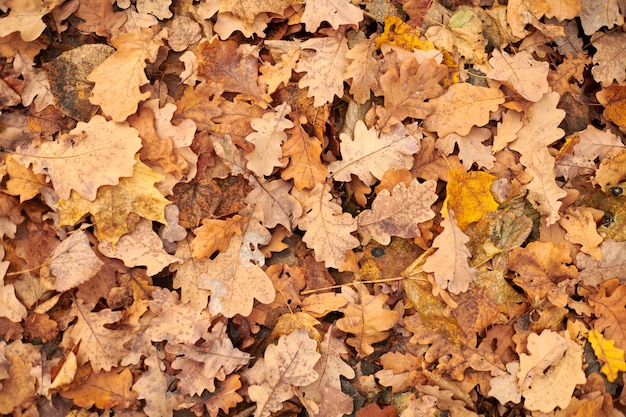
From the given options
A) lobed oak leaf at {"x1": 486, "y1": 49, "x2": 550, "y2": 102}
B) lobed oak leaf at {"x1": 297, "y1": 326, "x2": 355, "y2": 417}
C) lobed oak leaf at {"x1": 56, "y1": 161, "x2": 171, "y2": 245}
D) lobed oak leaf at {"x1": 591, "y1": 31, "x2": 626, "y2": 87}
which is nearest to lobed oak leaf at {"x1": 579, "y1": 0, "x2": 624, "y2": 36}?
lobed oak leaf at {"x1": 591, "y1": 31, "x2": 626, "y2": 87}

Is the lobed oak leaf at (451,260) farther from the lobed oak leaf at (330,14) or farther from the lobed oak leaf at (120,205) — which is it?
the lobed oak leaf at (120,205)

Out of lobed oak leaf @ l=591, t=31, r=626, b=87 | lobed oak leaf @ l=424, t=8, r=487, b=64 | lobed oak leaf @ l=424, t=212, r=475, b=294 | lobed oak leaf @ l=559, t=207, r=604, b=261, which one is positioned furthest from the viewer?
lobed oak leaf @ l=591, t=31, r=626, b=87

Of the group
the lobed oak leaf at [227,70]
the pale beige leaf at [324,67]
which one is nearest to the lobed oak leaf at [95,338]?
the lobed oak leaf at [227,70]

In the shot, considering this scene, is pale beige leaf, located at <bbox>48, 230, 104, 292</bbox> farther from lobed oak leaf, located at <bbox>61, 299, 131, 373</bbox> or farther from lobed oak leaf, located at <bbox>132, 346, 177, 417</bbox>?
lobed oak leaf, located at <bbox>132, 346, 177, 417</bbox>

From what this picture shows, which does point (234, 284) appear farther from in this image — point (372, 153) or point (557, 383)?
point (557, 383)

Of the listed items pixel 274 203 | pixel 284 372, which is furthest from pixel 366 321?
pixel 274 203
